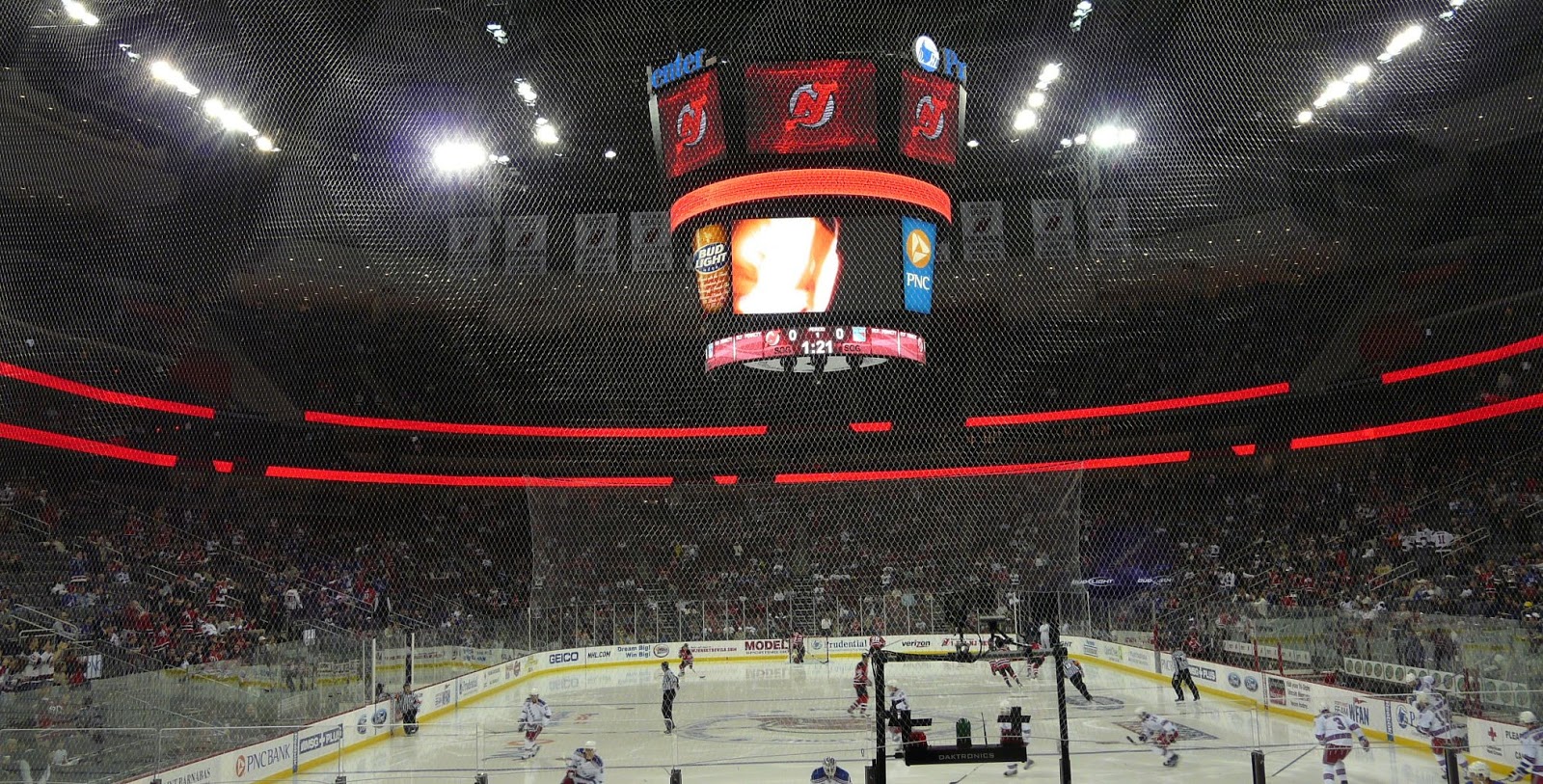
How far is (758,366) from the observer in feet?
69.4

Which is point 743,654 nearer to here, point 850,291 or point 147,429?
point 850,291

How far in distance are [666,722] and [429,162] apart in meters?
8.43

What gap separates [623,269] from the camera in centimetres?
2242

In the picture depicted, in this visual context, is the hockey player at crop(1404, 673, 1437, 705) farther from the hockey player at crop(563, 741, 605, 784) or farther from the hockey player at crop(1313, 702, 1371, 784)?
the hockey player at crop(563, 741, 605, 784)

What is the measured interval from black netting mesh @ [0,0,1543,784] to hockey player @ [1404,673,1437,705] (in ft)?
0.99

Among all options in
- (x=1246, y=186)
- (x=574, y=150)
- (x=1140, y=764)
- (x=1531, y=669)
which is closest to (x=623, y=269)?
(x=574, y=150)

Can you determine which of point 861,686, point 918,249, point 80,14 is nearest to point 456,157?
point 80,14

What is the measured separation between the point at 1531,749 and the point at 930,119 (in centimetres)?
973

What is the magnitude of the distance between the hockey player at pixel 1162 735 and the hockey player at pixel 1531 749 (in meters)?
3.24

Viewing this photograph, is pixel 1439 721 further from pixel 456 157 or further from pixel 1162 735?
pixel 456 157

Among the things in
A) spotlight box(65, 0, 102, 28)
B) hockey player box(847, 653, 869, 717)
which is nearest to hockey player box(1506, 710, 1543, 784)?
hockey player box(847, 653, 869, 717)

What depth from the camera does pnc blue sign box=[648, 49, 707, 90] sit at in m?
14.6

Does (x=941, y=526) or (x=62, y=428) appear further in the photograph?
(x=941, y=526)

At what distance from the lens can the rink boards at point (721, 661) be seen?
10.6 m
